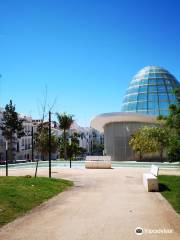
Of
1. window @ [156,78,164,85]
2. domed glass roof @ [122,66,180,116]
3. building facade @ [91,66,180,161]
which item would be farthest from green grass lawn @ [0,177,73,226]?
window @ [156,78,164,85]

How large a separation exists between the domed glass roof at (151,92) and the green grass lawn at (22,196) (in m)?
54.0

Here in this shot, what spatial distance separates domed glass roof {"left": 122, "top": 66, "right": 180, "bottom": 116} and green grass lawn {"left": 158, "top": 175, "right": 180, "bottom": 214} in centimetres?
4902

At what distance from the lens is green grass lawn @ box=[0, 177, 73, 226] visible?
39.6 feet

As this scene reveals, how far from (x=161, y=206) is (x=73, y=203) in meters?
3.00

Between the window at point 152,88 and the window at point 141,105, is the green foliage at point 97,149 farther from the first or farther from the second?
the window at point 141,105

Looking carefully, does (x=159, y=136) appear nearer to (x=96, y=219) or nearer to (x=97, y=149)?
(x=96, y=219)

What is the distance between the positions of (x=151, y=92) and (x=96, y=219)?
64261mm

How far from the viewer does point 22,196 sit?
1488 centimetres

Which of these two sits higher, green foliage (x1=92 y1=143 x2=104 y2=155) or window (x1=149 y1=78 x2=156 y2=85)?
window (x1=149 y1=78 x2=156 y2=85)

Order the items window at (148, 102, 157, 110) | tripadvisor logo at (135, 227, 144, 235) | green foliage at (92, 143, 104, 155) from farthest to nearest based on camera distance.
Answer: green foliage at (92, 143, 104, 155) < window at (148, 102, 157, 110) < tripadvisor logo at (135, 227, 144, 235)

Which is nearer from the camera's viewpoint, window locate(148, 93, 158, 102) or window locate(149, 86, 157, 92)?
window locate(148, 93, 158, 102)

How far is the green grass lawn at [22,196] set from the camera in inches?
476

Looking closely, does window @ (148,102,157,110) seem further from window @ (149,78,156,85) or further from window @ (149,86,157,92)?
window @ (149,78,156,85)

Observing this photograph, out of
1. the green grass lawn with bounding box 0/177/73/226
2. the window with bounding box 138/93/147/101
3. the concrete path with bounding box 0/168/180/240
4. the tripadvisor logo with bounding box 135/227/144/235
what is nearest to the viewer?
the concrete path with bounding box 0/168/180/240
